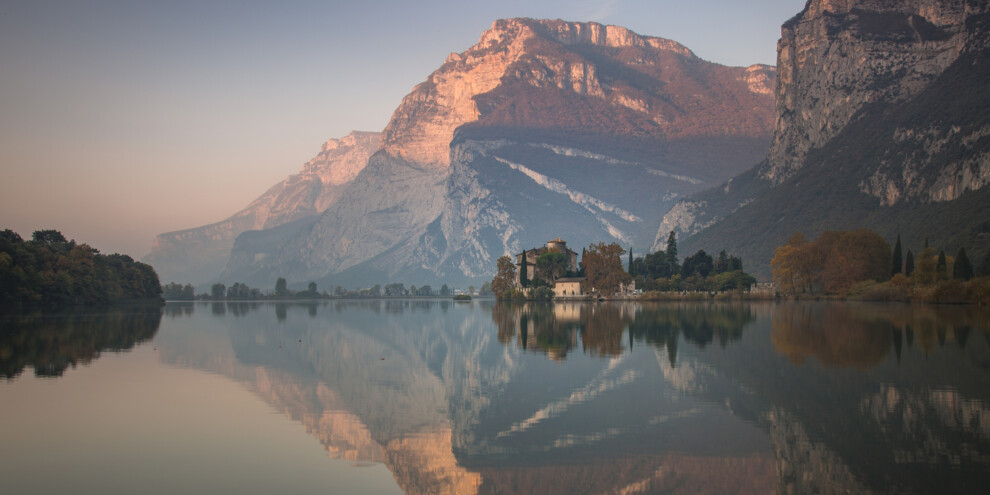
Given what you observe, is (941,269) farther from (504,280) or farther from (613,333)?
(504,280)

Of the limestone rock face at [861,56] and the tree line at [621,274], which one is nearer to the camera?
the tree line at [621,274]

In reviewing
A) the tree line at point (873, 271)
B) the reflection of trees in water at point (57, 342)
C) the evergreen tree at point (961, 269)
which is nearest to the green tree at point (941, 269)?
the tree line at point (873, 271)

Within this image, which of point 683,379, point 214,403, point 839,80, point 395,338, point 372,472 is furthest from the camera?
point 839,80

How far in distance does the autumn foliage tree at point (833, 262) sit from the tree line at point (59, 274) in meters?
90.0

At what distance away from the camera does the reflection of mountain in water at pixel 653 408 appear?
1534cm

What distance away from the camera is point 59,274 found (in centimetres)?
9194

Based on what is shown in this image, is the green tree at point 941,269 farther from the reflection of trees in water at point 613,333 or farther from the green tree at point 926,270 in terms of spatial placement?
the reflection of trees in water at point 613,333

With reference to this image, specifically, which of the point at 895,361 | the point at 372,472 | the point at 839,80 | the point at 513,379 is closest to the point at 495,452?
the point at 372,472

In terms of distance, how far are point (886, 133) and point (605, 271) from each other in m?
73.1

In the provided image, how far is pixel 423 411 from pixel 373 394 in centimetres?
384

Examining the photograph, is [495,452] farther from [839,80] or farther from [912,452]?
[839,80]

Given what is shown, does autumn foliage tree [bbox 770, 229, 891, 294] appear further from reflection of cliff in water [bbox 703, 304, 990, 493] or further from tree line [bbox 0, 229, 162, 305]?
tree line [bbox 0, 229, 162, 305]

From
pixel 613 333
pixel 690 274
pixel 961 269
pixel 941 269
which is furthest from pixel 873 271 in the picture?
pixel 613 333

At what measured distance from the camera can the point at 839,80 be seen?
180250mm
